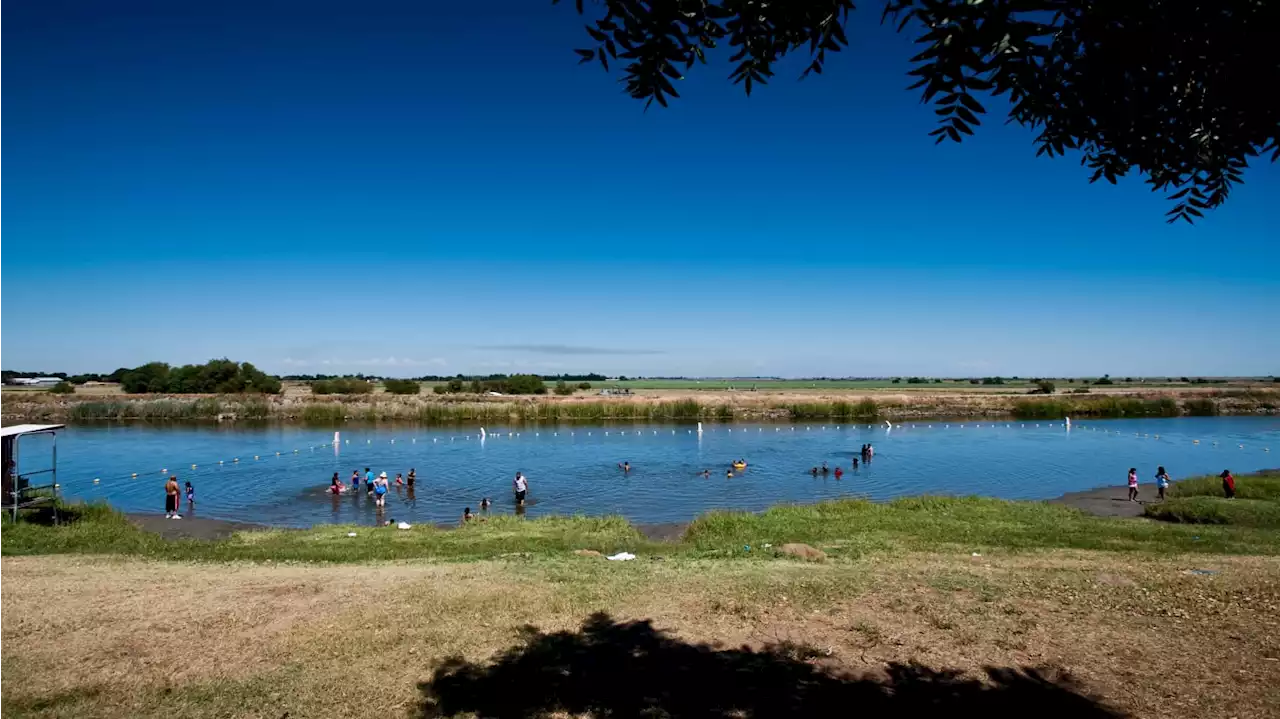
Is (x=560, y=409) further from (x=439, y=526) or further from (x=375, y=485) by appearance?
(x=439, y=526)

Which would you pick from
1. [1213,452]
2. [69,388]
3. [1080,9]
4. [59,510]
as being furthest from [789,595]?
[69,388]

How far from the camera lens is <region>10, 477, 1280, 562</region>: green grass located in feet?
51.6

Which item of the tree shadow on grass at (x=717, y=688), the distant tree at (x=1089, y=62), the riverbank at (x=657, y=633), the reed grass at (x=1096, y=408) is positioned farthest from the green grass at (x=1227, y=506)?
the reed grass at (x=1096, y=408)

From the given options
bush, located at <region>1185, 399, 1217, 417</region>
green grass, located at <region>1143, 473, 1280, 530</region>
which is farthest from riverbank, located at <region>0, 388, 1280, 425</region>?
green grass, located at <region>1143, 473, 1280, 530</region>

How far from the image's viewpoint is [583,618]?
9570 millimetres

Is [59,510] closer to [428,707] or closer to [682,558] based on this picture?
[682,558]

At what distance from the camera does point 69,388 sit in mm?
93688

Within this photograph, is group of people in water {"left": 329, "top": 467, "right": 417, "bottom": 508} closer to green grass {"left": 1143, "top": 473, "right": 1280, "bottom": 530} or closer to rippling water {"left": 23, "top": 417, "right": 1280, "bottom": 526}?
rippling water {"left": 23, "top": 417, "right": 1280, "bottom": 526}

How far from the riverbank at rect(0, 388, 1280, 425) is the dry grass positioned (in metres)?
56.9

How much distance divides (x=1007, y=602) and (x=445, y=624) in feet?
25.5

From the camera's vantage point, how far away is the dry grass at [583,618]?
7.19m

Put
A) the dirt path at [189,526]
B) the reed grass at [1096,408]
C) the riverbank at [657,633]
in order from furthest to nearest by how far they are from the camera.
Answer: the reed grass at [1096,408] < the dirt path at [189,526] < the riverbank at [657,633]

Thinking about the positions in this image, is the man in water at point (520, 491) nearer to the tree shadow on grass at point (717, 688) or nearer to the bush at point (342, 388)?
the tree shadow on grass at point (717, 688)

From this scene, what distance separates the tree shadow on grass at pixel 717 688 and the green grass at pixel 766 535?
6973 millimetres
